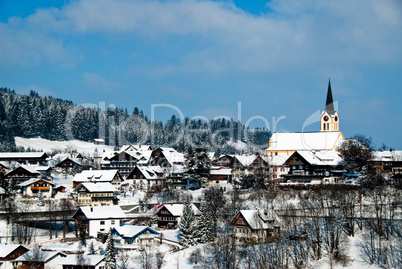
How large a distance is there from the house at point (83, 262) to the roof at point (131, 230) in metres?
6.88

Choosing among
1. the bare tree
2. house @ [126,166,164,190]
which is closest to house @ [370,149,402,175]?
house @ [126,166,164,190]

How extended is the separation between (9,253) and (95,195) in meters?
22.1

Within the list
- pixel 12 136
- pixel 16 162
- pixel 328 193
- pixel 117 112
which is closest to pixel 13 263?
pixel 328 193

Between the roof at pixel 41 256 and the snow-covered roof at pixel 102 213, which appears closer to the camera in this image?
the roof at pixel 41 256

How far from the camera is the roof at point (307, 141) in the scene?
Result: 93750 millimetres

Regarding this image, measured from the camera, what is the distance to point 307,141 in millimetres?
96688

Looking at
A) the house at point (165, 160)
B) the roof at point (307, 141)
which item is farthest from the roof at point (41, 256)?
the roof at point (307, 141)

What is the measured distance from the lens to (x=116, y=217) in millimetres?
56188

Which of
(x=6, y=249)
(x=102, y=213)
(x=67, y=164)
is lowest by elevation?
(x=6, y=249)

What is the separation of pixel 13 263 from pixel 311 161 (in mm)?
41973

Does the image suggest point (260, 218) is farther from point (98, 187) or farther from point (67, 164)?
point (67, 164)

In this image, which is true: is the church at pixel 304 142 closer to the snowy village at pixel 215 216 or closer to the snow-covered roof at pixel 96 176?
the snowy village at pixel 215 216

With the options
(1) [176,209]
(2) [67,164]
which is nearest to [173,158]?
(2) [67,164]

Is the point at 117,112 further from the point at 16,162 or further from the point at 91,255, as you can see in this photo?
the point at 91,255
